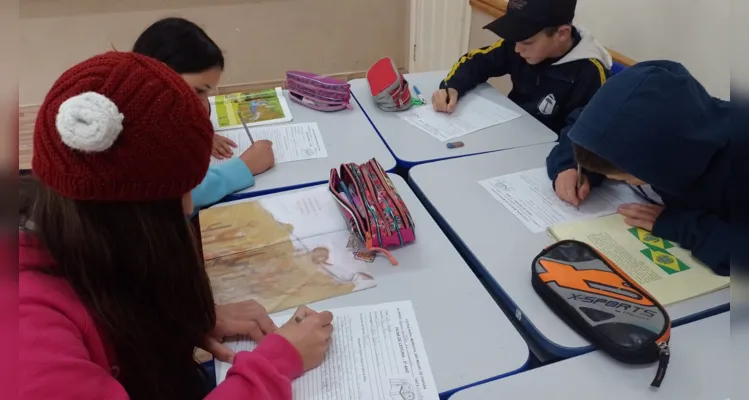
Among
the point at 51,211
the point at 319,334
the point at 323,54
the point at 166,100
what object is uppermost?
the point at 166,100

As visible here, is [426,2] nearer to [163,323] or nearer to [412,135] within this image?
[412,135]

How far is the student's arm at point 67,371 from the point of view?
1.93 feet

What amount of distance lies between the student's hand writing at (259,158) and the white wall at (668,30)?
3.74 feet

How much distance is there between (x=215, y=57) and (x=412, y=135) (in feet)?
1.87

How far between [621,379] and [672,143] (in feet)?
1.48

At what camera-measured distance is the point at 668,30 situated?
5.53ft


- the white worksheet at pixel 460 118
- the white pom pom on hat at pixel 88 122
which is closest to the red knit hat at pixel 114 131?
the white pom pom on hat at pixel 88 122

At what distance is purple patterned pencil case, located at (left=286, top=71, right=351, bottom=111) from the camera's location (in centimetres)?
168

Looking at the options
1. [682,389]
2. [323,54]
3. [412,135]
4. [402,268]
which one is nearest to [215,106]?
[412,135]

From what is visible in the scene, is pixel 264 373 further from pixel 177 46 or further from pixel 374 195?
pixel 177 46

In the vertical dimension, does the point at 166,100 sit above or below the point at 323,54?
above

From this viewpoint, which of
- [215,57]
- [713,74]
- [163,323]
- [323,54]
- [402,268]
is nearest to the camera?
[163,323]

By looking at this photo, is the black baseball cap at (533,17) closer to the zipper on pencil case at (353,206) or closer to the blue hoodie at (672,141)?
the blue hoodie at (672,141)

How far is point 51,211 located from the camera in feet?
2.18
